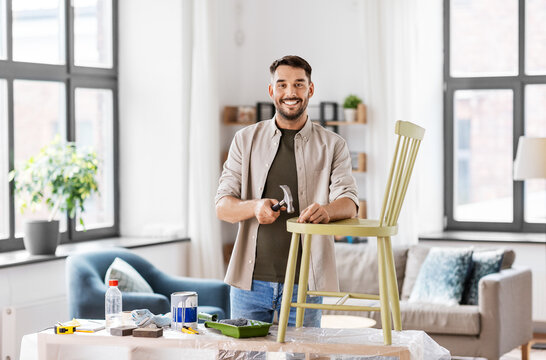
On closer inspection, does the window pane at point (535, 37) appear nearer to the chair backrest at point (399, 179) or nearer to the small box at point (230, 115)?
the small box at point (230, 115)

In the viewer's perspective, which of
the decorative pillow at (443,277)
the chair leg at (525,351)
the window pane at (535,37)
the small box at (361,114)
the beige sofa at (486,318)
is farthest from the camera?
the window pane at (535,37)

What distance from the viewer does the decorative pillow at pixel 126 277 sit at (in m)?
4.92

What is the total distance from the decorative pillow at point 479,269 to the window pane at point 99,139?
8.89ft

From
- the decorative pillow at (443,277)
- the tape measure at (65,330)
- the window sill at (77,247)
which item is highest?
the tape measure at (65,330)

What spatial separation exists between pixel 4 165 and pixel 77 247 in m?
0.75

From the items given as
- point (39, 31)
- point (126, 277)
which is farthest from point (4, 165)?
point (126, 277)

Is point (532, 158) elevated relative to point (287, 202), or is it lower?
elevated

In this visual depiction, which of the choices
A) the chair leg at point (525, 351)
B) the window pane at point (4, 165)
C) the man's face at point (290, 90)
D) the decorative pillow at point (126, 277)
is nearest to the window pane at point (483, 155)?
the chair leg at point (525, 351)

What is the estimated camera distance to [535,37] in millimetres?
6859

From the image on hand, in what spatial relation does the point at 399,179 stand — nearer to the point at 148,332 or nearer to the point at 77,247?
the point at 148,332

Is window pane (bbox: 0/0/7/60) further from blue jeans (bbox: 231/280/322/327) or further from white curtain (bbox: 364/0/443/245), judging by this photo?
blue jeans (bbox: 231/280/322/327)

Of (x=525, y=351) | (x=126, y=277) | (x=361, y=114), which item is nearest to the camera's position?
(x=126, y=277)

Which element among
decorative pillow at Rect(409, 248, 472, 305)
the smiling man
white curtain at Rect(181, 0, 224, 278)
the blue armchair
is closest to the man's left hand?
the smiling man

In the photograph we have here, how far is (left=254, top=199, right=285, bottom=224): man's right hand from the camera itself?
2.67 meters
